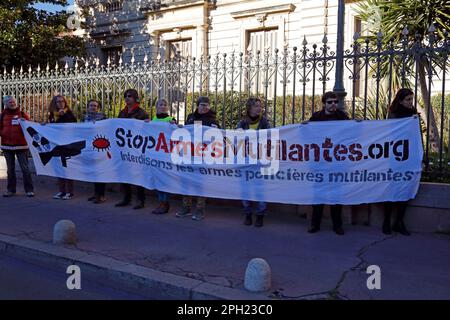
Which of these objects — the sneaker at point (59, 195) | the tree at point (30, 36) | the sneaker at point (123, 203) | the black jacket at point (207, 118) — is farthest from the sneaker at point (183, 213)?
the tree at point (30, 36)

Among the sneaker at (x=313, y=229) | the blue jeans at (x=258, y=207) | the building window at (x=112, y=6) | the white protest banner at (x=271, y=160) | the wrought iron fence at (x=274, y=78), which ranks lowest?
the sneaker at (x=313, y=229)

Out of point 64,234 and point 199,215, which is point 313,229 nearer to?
point 199,215

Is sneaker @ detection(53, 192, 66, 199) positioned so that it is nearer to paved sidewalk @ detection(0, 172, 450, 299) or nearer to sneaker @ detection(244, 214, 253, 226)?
paved sidewalk @ detection(0, 172, 450, 299)

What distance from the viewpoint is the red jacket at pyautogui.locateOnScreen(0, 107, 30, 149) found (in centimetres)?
882

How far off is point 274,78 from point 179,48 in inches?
540

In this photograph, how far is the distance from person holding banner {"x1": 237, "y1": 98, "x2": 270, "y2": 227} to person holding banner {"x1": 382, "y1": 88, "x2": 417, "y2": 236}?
165cm

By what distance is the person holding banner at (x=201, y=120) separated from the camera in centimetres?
716

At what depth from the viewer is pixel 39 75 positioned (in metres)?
10.6

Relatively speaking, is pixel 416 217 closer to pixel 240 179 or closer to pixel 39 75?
pixel 240 179

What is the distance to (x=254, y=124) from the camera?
6883 mm

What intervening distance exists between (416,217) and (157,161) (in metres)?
3.87

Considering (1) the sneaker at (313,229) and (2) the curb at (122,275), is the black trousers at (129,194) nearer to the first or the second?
(2) the curb at (122,275)

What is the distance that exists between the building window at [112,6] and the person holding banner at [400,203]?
18744 millimetres

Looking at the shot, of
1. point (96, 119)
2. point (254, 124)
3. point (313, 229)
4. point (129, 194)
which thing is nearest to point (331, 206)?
point (313, 229)
